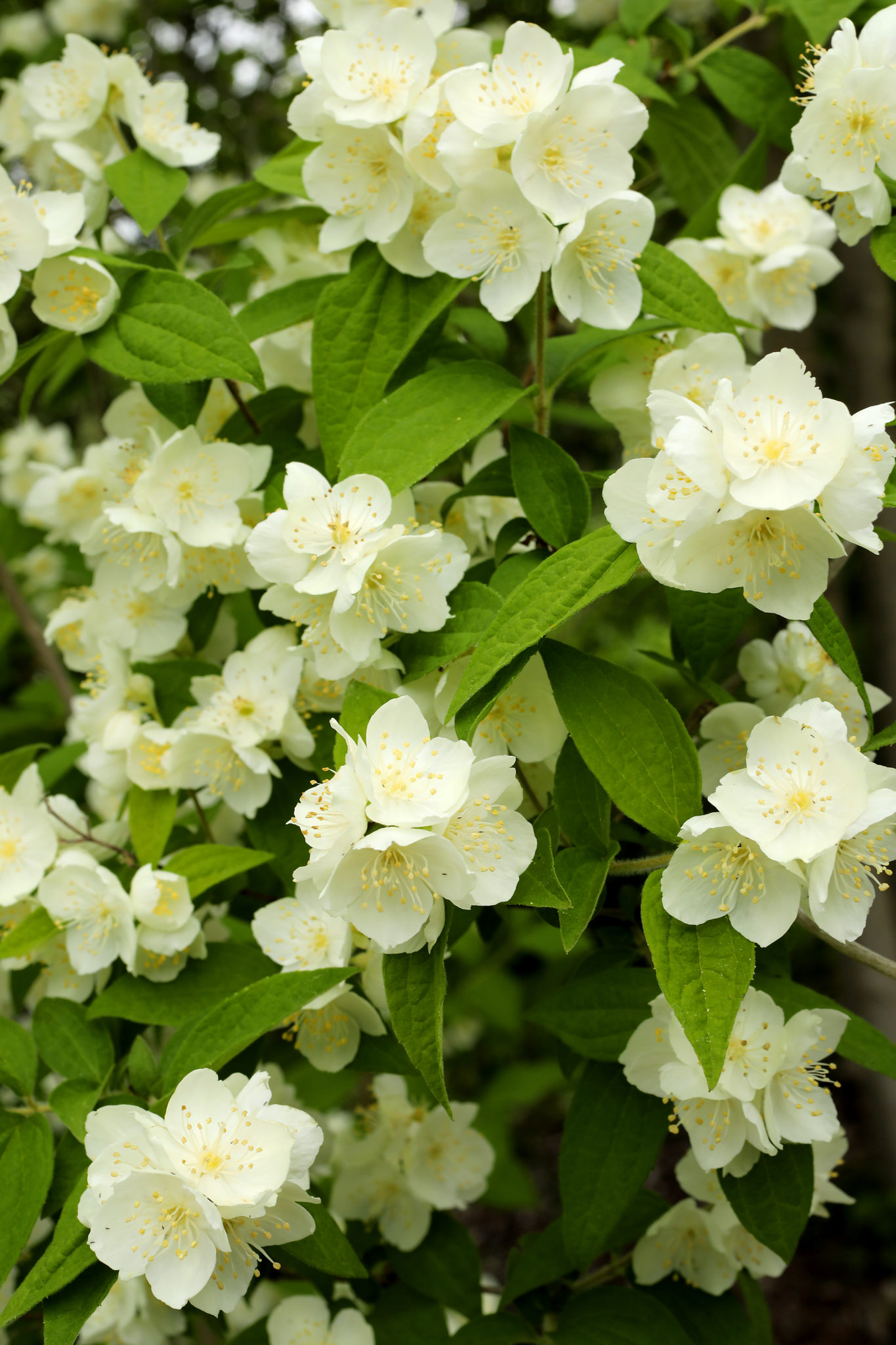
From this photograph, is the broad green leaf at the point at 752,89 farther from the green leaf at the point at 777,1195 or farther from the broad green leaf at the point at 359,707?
the green leaf at the point at 777,1195

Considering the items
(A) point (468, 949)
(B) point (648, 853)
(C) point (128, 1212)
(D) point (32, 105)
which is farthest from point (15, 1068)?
(A) point (468, 949)

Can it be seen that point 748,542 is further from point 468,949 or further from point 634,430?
point 468,949

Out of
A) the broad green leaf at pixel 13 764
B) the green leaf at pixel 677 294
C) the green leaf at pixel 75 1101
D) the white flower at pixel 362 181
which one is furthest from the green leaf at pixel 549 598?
the broad green leaf at pixel 13 764

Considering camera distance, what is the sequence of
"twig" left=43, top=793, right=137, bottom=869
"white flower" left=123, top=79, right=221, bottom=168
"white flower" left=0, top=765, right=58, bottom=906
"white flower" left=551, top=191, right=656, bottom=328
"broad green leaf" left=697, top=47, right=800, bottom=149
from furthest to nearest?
"broad green leaf" left=697, top=47, right=800, bottom=149 → "white flower" left=123, top=79, right=221, bottom=168 → "twig" left=43, top=793, right=137, bottom=869 → "white flower" left=0, top=765, right=58, bottom=906 → "white flower" left=551, top=191, right=656, bottom=328

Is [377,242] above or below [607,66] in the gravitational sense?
below

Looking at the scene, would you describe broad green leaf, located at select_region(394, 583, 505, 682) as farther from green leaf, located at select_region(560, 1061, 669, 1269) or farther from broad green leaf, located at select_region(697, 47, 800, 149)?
broad green leaf, located at select_region(697, 47, 800, 149)

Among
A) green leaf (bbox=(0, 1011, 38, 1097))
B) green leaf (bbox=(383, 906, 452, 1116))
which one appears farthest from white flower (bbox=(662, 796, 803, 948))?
green leaf (bbox=(0, 1011, 38, 1097))

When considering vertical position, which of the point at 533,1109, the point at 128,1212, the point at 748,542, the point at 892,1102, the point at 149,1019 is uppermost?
the point at 748,542
